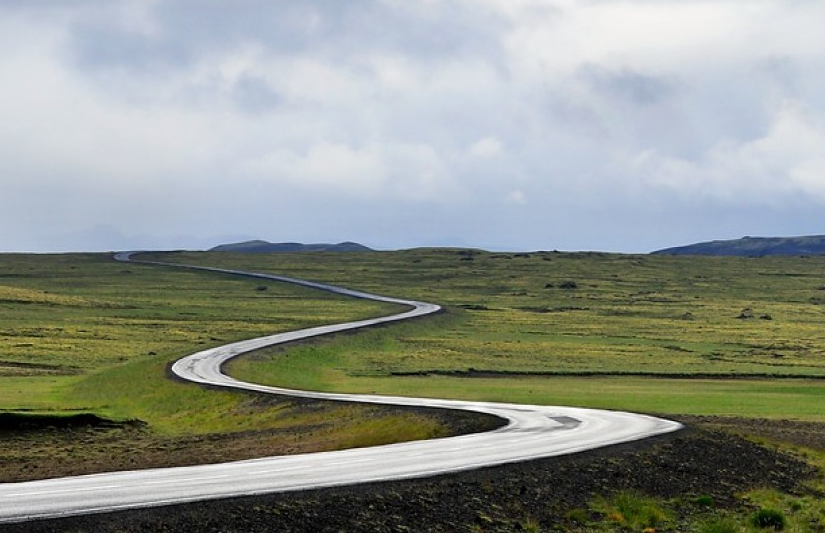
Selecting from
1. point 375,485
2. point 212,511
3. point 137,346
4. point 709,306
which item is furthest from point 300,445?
point 709,306

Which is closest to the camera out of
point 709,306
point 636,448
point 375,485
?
point 375,485

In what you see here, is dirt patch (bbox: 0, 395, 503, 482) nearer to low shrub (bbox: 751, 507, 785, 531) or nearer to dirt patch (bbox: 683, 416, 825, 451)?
dirt patch (bbox: 683, 416, 825, 451)

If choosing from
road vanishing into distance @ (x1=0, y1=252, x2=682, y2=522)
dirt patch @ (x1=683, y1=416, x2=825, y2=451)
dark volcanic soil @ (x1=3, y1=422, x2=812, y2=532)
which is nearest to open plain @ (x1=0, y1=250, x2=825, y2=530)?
dirt patch @ (x1=683, y1=416, x2=825, y2=451)

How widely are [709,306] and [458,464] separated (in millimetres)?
132714

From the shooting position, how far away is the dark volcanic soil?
2320cm

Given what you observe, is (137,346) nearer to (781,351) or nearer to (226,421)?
(226,421)

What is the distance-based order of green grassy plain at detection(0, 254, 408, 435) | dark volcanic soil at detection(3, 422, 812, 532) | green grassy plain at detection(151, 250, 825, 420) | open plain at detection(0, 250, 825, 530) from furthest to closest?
green grassy plain at detection(151, 250, 825, 420) → green grassy plain at detection(0, 254, 408, 435) → open plain at detection(0, 250, 825, 530) → dark volcanic soil at detection(3, 422, 812, 532)

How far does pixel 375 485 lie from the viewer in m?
27.0

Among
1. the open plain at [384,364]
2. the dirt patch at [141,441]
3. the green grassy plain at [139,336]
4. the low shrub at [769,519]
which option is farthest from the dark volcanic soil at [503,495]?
the green grassy plain at [139,336]

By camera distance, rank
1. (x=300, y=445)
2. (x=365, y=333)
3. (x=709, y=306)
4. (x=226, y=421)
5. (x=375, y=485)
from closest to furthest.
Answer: (x=375, y=485)
(x=300, y=445)
(x=226, y=421)
(x=365, y=333)
(x=709, y=306)

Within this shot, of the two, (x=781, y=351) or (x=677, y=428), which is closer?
(x=677, y=428)

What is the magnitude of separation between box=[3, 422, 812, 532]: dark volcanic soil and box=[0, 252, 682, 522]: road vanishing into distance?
0.75m

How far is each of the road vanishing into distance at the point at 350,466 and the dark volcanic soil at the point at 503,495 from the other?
75 centimetres

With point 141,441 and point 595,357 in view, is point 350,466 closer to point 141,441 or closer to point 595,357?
point 141,441
